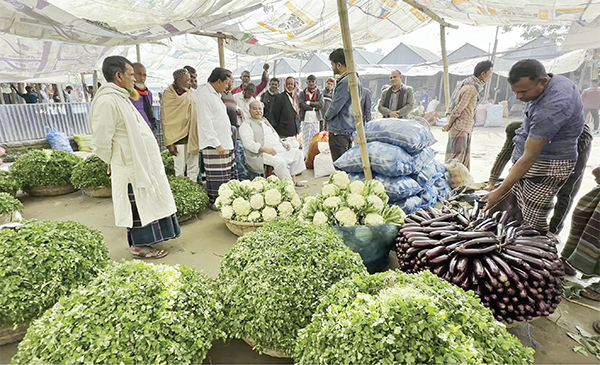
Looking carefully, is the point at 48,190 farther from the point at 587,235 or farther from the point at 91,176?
the point at 587,235

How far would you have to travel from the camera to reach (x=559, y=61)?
49.5 ft

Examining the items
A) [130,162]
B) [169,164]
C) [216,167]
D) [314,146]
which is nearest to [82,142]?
[169,164]

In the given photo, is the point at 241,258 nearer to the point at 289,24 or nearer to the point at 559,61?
the point at 289,24

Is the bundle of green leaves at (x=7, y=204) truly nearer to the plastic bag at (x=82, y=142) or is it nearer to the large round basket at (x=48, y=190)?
the large round basket at (x=48, y=190)

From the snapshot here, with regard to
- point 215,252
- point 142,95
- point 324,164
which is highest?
point 142,95

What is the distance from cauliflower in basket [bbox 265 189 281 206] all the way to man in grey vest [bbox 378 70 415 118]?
10.7 feet

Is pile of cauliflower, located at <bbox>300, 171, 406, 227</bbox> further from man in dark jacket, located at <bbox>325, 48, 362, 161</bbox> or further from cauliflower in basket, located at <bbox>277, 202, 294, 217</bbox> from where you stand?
man in dark jacket, located at <bbox>325, 48, 362, 161</bbox>

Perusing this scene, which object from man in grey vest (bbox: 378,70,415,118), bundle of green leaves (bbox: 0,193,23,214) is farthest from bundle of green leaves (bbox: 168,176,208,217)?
man in grey vest (bbox: 378,70,415,118)

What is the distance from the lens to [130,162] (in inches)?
113

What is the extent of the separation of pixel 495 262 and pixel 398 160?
5.80 ft

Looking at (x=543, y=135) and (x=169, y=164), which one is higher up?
(x=543, y=135)

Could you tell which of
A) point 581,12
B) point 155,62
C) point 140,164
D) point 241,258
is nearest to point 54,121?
point 155,62

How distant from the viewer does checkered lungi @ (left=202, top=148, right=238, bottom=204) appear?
4410mm

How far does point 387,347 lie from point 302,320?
0.55m
